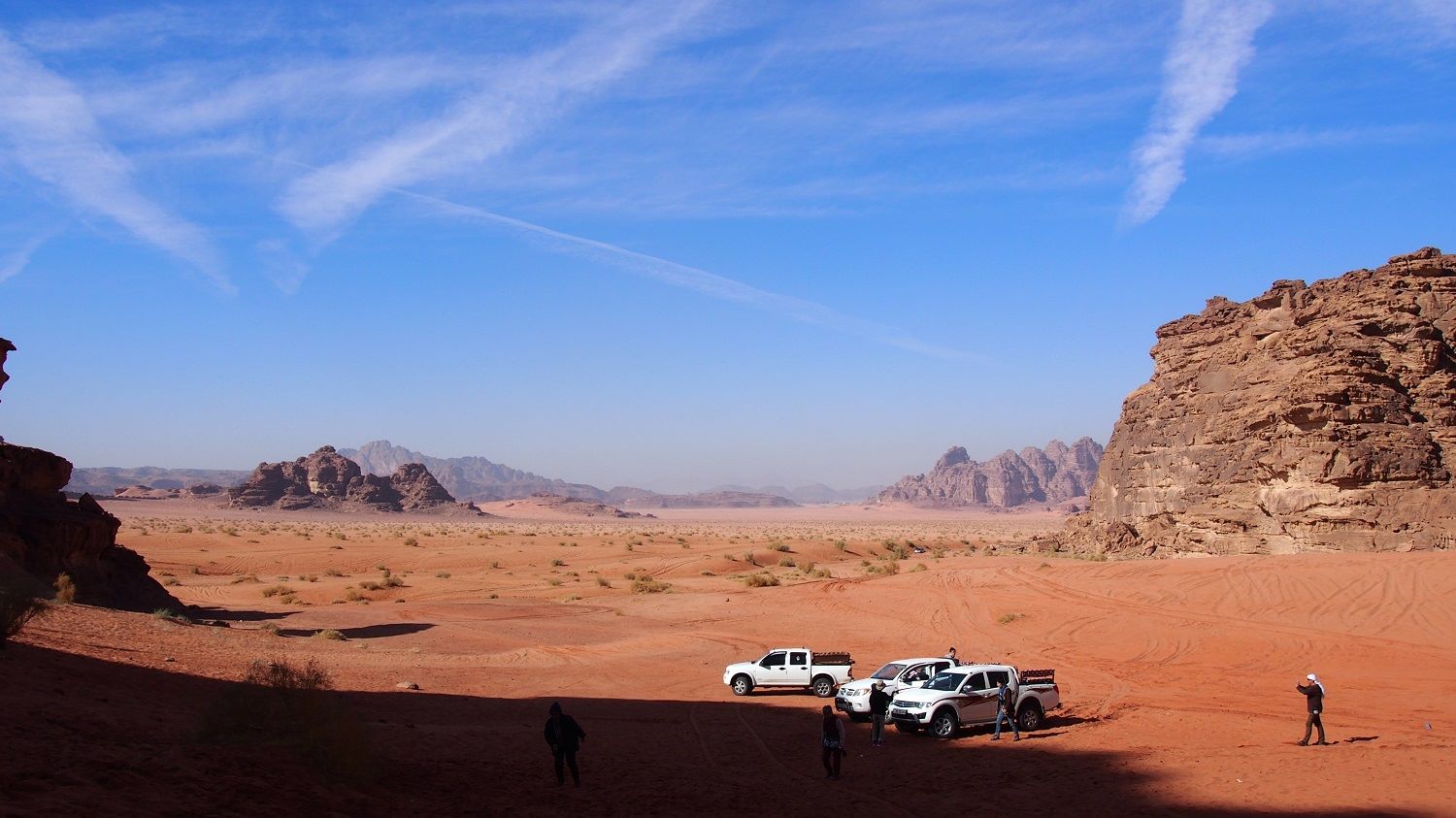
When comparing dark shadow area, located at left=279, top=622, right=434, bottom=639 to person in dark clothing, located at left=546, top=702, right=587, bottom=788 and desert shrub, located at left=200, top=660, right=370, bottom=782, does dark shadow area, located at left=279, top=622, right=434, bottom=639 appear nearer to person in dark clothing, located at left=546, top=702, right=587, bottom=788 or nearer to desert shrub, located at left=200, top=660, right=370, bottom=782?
desert shrub, located at left=200, top=660, right=370, bottom=782

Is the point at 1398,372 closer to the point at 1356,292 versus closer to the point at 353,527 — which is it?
the point at 1356,292

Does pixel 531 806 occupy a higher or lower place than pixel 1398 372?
lower

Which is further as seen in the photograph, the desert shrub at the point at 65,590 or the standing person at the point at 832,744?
the desert shrub at the point at 65,590

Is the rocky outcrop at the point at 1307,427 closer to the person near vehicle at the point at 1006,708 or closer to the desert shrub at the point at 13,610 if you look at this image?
the person near vehicle at the point at 1006,708

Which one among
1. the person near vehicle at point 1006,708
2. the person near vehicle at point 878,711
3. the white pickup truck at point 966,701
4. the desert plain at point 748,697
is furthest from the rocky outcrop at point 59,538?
the person near vehicle at point 1006,708

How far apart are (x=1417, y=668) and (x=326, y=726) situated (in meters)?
23.7

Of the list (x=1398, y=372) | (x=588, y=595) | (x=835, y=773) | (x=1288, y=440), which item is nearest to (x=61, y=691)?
(x=835, y=773)

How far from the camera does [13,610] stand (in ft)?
43.1

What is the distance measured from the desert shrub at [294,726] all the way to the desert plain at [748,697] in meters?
0.07

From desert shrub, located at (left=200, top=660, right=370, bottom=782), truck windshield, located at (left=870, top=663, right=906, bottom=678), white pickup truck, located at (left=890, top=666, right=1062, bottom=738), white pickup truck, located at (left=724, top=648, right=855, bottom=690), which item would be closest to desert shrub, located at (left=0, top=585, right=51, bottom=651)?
desert shrub, located at (left=200, top=660, right=370, bottom=782)

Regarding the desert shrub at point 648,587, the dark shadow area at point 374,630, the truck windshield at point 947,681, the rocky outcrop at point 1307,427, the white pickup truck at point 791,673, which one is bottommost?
the desert shrub at point 648,587

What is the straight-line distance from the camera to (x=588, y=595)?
4081cm

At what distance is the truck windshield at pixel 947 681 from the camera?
16375 mm

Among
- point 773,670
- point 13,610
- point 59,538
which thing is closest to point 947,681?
point 773,670
